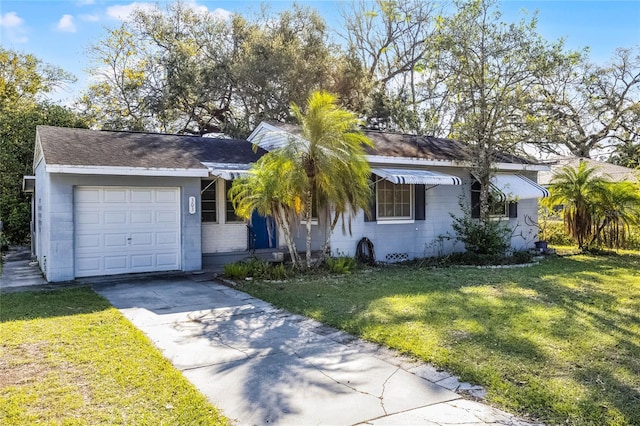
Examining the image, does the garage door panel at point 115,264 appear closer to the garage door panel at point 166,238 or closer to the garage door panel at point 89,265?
the garage door panel at point 89,265

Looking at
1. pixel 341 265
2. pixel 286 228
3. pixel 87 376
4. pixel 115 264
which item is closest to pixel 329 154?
pixel 286 228

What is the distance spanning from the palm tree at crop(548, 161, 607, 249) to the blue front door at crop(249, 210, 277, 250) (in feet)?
39.2

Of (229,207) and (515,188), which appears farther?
(515,188)

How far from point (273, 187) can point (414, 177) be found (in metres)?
5.09

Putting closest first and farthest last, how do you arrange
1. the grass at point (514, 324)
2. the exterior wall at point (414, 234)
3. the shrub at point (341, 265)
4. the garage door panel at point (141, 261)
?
1. the grass at point (514, 324)
2. the shrub at point (341, 265)
3. the garage door panel at point (141, 261)
4. the exterior wall at point (414, 234)

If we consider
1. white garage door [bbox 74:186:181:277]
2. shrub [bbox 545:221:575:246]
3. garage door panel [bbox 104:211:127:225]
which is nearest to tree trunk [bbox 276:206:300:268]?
white garage door [bbox 74:186:181:277]

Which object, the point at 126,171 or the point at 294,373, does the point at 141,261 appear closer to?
the point at 126,171

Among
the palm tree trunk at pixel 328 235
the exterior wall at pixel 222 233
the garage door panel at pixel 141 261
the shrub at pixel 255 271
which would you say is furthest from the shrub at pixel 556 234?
the garage door panel at pixel 141 261

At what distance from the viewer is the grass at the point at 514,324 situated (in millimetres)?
5168

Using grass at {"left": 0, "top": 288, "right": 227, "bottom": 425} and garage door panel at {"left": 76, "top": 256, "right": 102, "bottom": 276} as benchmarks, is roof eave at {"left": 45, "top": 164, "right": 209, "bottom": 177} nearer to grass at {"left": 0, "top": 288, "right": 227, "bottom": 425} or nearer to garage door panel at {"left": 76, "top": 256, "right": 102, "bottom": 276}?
garage door panel at {"left": 76, "top": 256, "right": 102, "bottom": 276}

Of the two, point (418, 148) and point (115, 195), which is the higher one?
point (418, 148)

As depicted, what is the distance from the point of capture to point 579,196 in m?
18.7

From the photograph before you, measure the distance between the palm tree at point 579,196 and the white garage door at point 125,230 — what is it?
599 inches

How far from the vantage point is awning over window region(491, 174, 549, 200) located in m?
17.2
